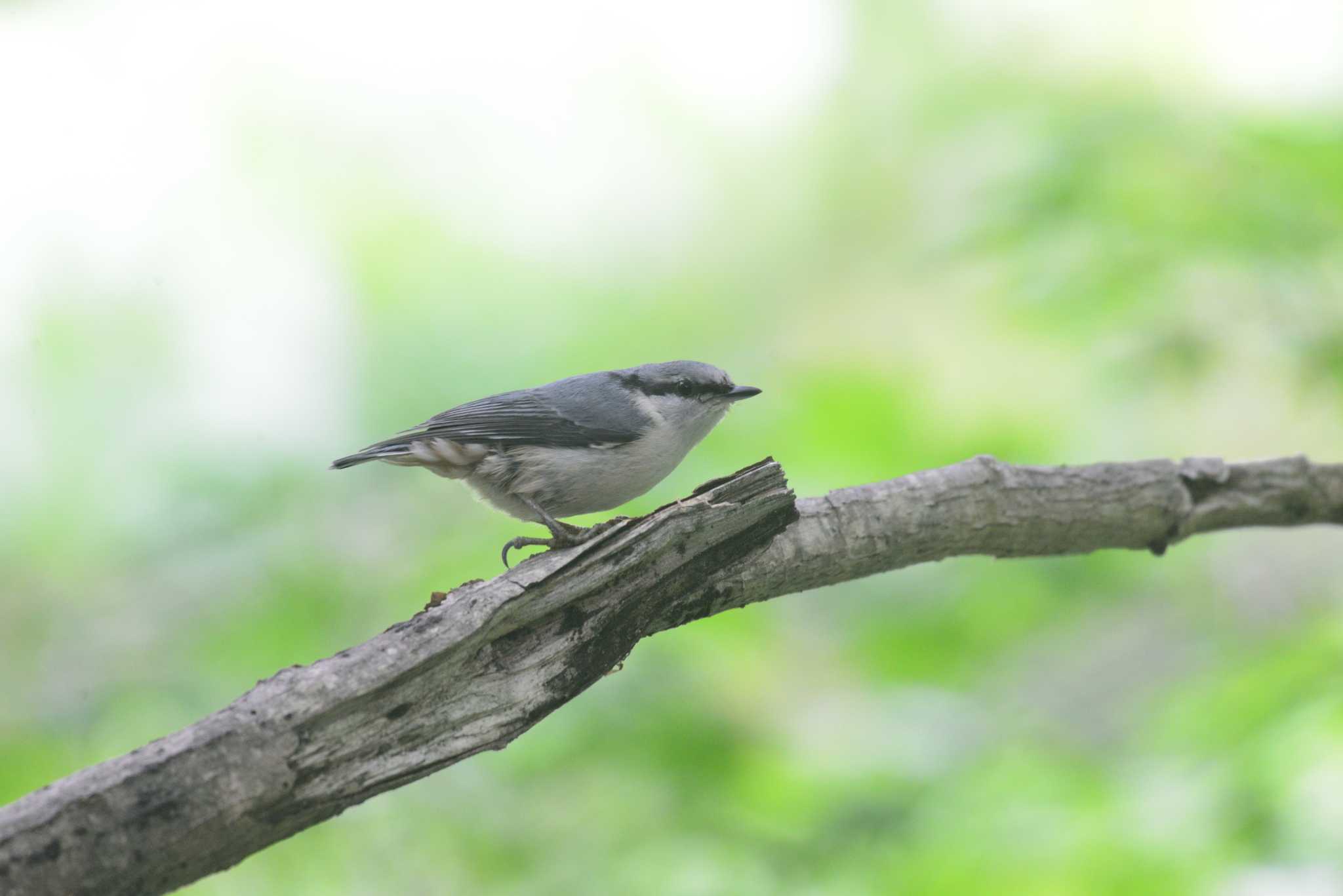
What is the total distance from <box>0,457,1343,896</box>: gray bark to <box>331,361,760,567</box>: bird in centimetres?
68

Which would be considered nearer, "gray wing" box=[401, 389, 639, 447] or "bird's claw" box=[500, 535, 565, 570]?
"bird's claw" box=[500, 535, 565, 570]

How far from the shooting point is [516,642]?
2.36 meters

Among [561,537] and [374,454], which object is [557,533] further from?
[374,454]

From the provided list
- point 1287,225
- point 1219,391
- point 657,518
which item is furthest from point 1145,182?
point 657,518

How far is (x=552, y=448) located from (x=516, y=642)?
1.09 metres

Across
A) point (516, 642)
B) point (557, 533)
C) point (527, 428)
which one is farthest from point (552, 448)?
point (516, 642)

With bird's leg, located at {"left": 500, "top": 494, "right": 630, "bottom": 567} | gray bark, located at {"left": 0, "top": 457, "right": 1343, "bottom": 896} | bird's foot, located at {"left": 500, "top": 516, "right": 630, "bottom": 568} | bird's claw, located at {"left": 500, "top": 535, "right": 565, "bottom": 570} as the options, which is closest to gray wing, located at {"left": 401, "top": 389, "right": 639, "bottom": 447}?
bird's leg, located at {"left": 500, "top": 494, "right": 630, "bottom": 567}

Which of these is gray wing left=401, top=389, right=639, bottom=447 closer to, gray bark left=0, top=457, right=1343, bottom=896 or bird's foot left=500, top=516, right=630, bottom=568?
bird's foot left=500, top=516, right=630, bottom=568

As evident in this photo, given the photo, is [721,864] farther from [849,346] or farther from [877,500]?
[849,346]

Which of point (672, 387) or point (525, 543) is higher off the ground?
point (672, 387)

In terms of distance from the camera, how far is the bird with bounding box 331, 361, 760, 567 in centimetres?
332

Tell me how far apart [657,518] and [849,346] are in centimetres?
507

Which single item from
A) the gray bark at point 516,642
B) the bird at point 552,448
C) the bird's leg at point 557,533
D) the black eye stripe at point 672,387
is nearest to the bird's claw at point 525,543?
the bird's leg at point 557,533

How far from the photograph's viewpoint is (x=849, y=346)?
729 centimetres
